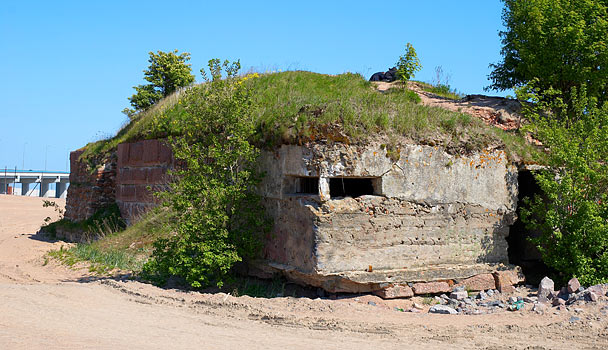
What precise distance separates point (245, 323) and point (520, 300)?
4.41m

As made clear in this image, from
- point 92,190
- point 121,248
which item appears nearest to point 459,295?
point 121,248

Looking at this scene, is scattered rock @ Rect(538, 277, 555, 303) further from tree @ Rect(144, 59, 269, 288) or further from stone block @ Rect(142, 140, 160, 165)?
stone block @ Rect(142, 140, 160, 165)

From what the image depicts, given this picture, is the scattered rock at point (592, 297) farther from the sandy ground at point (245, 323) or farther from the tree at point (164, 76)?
the tree at point (164, 76)

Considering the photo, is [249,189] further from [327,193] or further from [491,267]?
[491,267]

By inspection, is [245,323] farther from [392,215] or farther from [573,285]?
[573,285]

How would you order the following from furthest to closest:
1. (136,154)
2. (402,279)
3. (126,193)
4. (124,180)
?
1. (124,180)
2. (126,193)
3. (136,154)
4. (402,279)

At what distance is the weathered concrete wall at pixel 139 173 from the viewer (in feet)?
44.4

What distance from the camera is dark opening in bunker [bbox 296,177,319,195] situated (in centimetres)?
912

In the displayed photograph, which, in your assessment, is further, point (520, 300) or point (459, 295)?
point (459, 295)

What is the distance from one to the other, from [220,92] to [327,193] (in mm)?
2700

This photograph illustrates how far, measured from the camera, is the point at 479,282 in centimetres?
935

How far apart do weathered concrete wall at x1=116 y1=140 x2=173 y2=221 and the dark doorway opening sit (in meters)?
7.69

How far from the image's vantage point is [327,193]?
852 cm

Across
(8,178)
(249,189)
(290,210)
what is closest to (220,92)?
(249,189)
